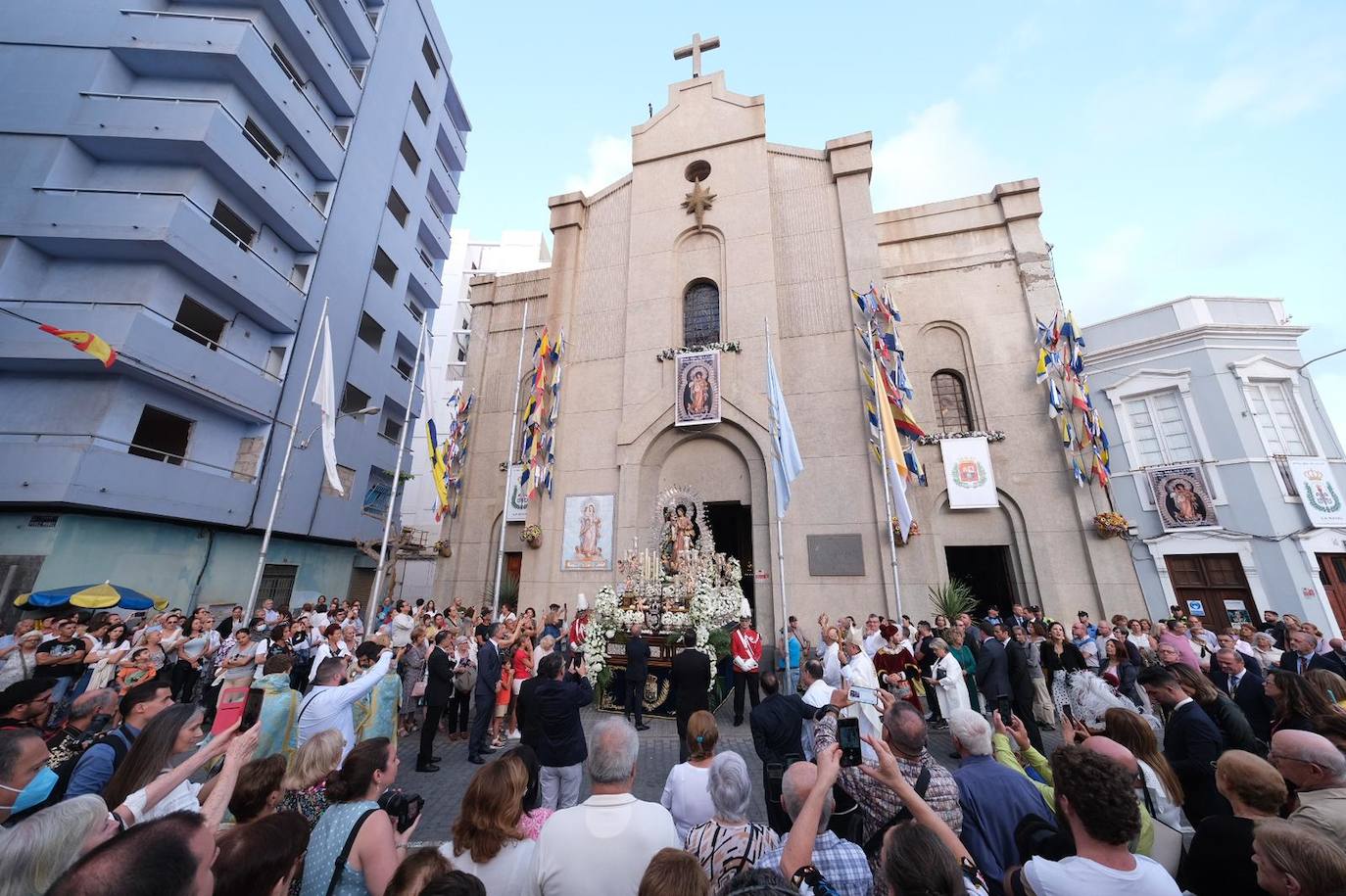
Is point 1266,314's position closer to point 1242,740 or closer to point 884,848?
point 1242,740

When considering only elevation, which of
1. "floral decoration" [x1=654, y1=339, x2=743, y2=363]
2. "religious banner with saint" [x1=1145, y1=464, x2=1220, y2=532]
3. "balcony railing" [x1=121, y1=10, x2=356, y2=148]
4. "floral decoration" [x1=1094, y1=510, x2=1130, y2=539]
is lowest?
"floral decoration" [x1=1094, y1=510, x2=1130, y2=539]

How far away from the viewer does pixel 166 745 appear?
296cm

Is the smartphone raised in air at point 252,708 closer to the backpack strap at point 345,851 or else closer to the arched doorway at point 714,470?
the backpack strap at point 345,851

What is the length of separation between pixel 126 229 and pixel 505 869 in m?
20.5

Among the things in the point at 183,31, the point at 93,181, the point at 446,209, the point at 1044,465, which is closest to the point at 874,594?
the point at 1044,465

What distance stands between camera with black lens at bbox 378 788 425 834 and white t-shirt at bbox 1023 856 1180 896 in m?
3.08

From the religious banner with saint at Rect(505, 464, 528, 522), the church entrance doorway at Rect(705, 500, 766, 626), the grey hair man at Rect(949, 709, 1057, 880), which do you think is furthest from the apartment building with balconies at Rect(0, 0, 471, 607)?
the grey hair man at Rect(949, 709, 1057, 880)

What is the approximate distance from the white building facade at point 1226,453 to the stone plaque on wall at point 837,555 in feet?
29.9

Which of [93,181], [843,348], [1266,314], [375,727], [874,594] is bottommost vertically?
[375,727]

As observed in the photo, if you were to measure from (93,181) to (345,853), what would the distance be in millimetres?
22883

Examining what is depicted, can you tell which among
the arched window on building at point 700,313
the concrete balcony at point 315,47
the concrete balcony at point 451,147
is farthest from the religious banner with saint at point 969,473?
the concrete balcony at point 451,147

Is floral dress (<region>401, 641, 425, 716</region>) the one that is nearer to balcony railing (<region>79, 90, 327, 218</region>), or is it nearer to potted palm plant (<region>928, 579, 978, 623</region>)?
potted palm plant (<region>928, 579, 978, 623</region>)

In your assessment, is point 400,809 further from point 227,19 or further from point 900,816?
point 227,19

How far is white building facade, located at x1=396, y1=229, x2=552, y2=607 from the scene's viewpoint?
28.9 m
